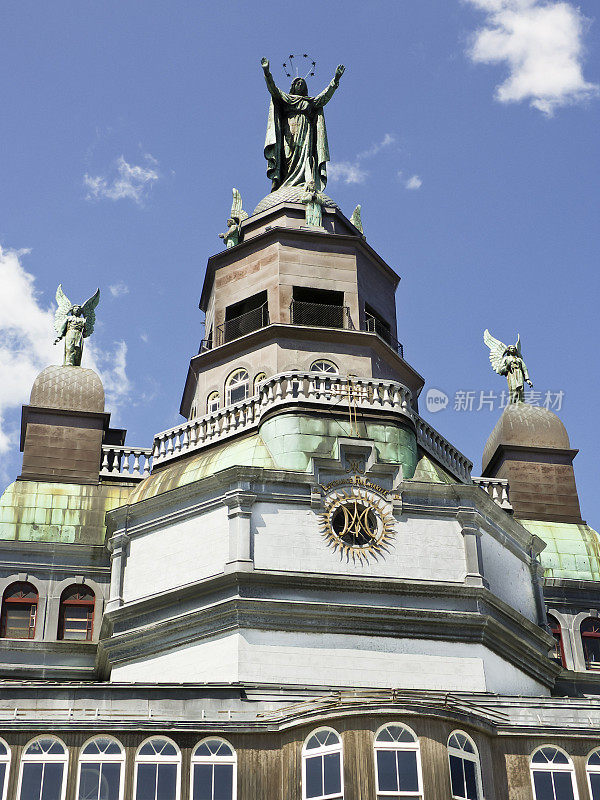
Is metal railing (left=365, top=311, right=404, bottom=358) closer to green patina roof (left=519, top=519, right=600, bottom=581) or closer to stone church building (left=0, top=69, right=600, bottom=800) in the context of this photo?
stone church building (left=0, top=69, right=600, bottom=800)

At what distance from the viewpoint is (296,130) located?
63469 mm

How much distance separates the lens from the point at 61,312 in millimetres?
57938

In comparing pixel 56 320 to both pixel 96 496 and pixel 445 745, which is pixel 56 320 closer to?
pixel 96 496

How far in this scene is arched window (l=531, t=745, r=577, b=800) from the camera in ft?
121

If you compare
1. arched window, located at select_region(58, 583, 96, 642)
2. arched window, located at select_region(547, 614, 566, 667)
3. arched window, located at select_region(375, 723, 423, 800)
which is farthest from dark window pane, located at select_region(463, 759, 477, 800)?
arched window, located at select_region(58, 583, 96, 642)

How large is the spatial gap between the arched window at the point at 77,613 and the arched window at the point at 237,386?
962cm

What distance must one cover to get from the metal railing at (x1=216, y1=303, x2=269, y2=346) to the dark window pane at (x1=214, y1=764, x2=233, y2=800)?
2289cm

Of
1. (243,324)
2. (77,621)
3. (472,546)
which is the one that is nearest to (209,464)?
(77,621)

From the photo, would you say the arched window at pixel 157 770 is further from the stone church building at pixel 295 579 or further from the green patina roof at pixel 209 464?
the green patina roof at pixel 209 464

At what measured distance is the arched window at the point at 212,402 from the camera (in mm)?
53656

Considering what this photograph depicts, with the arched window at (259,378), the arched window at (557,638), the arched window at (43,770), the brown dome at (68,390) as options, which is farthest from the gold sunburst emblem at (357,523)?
the brown dome at (68,390)

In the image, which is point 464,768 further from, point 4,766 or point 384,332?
point 384,332

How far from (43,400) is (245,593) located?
15.5 meters

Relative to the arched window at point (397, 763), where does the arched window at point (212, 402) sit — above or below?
above
